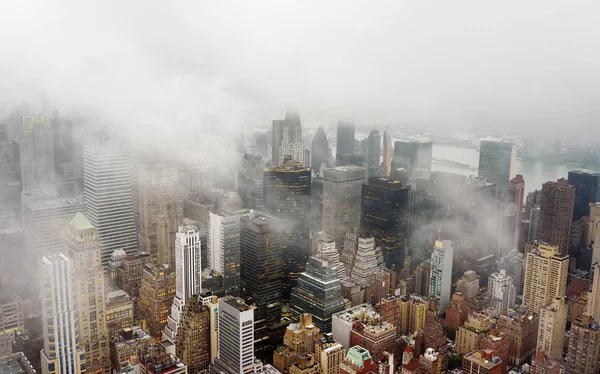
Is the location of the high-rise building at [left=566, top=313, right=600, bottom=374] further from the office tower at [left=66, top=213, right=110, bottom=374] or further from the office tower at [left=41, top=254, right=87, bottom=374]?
the office tower at [left=41, top=254, right=87, bottom=374]

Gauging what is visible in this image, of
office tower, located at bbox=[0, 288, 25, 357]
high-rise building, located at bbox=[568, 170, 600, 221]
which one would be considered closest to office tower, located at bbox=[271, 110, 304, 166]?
Answer: office tower, located at bbox=[0, 288, 25, 357]

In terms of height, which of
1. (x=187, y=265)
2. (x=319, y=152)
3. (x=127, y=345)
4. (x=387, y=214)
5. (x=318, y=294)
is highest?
(x=319, y=152)

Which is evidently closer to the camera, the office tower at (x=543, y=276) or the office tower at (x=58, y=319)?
the office tower at (x=58, y=319)

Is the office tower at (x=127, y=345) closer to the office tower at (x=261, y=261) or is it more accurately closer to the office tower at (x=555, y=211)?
the office tower at (x=261, y=261)

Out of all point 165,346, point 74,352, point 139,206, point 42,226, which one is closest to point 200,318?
point 165,346

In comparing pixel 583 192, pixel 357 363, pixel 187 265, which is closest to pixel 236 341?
pixel 357 363

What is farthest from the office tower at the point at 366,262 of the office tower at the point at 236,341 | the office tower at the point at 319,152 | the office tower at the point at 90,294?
the office tower at the point at 90,294

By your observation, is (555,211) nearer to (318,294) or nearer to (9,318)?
(318,294)

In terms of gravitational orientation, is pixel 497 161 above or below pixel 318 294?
above
